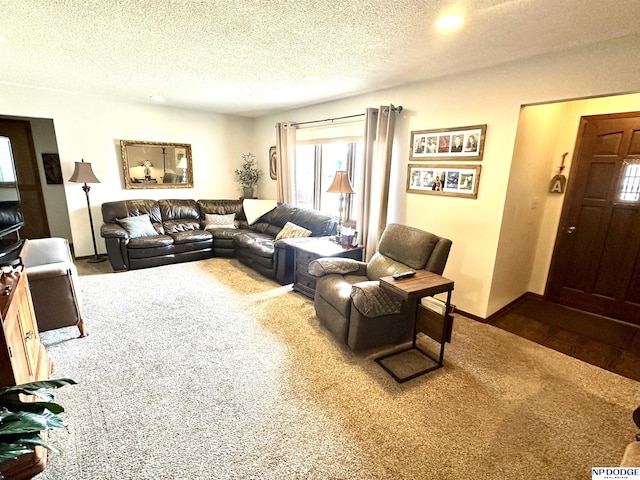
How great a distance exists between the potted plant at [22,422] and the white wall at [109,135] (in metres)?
4.07

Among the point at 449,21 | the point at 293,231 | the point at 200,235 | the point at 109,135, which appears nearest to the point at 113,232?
the point at 200,235

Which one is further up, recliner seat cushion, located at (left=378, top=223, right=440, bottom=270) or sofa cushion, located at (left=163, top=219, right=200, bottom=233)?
recliner seat cushion, located at (left=378, top=223, right=440, bottom=270)

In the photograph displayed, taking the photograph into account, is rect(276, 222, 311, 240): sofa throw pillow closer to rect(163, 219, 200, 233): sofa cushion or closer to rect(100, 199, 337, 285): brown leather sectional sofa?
rect(100, 199, 337, 285): brown leather sectional sofa

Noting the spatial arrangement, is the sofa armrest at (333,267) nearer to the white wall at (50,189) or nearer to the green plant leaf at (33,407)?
the green plant leaf at (33,407)

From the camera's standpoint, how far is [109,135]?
185 inches

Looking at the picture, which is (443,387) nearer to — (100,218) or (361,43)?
(361,43)

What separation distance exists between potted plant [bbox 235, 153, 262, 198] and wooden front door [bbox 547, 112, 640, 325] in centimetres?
503

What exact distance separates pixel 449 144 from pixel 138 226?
4.34m

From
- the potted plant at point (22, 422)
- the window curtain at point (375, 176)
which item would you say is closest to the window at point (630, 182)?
the window curtain at point (375, 176)

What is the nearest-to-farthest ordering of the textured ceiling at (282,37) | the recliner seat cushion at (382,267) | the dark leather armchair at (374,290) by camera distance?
1. the textured ceiling at (282,37)
2. the dark leather armchair at (374,290)
3. the recliner seat cushion at (382,267)

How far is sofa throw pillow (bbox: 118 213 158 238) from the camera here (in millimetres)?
4363

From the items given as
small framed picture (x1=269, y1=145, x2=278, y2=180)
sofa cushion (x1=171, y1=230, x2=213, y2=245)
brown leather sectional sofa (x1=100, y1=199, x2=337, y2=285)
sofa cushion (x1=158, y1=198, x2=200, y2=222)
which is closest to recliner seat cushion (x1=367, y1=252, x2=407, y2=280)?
brown leather sectional sofa (x1=100, y1=199, x2=337, y2=285)

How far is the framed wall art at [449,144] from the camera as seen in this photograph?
2881mm

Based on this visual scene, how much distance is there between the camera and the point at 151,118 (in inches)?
197
